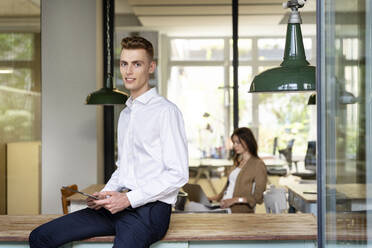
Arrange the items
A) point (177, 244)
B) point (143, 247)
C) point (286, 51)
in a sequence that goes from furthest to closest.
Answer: point (286, 51)
point (177, 244)
point (143, 247)

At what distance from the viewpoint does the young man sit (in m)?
2.49

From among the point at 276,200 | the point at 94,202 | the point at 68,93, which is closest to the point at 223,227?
the point at 94,202

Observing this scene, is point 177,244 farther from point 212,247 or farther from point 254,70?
point 254,70

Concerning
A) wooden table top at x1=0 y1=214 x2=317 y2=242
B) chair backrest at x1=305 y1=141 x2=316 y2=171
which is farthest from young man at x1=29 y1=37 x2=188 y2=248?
chair backrest at x1=305 y1=141 x2=316 y2=171

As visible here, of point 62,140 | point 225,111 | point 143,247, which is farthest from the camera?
point 225,111

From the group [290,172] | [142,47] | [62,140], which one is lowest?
[290,172]

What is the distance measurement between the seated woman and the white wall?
6.17 feet

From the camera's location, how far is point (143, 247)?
245 cm

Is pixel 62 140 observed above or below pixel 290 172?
above

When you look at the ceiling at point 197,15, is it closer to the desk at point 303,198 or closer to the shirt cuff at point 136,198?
the desk at point 303,198

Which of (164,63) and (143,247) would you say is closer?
(143,247)

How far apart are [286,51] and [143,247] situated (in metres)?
1.29

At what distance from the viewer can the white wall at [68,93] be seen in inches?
249

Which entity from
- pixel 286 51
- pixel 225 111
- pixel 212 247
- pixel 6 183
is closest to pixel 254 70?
pixel 225 111
